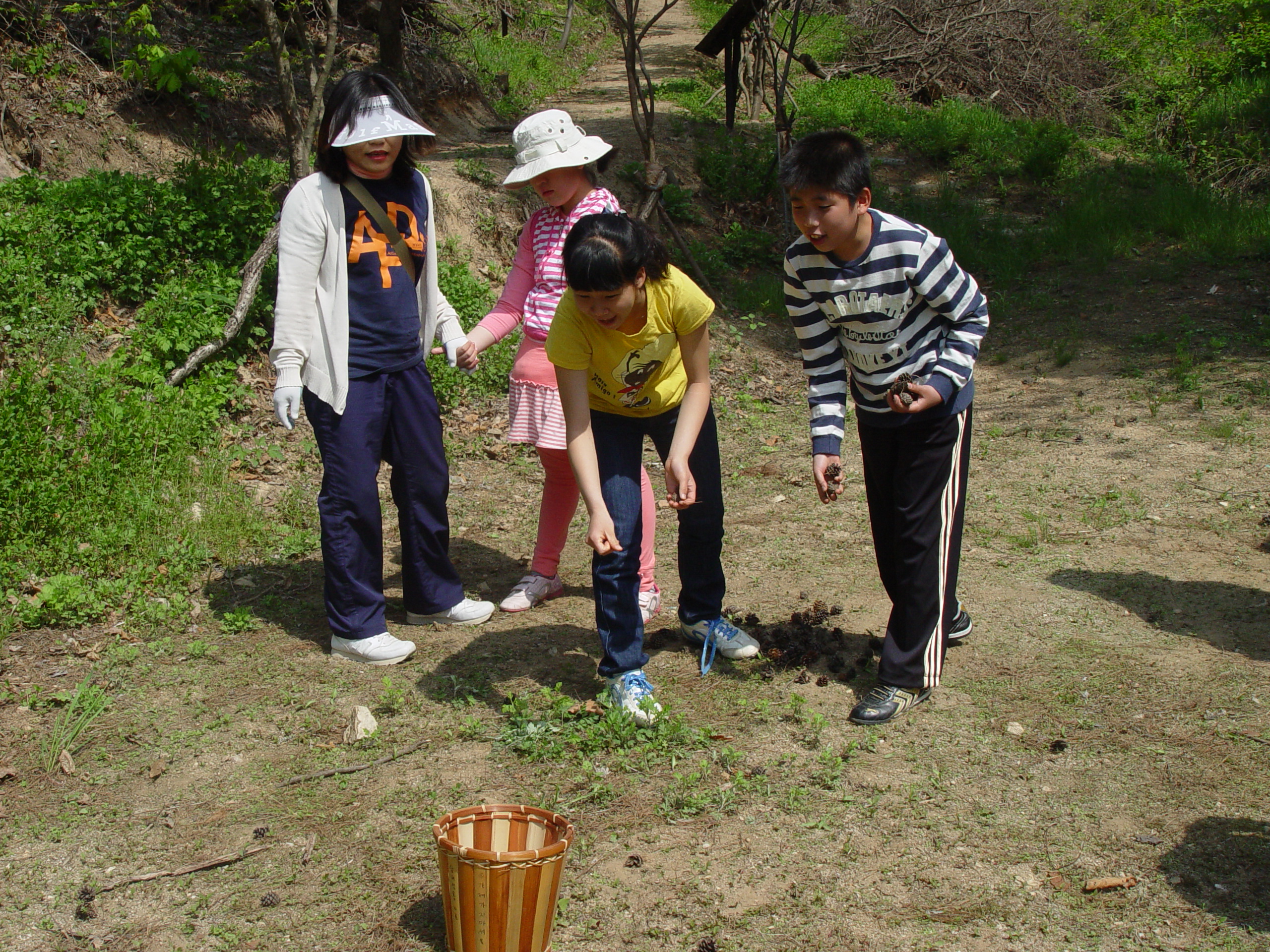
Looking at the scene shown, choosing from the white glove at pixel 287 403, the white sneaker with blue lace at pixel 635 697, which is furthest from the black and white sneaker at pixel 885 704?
the white glove at pixel 287 403

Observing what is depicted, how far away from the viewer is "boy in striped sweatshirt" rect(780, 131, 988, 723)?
317cm

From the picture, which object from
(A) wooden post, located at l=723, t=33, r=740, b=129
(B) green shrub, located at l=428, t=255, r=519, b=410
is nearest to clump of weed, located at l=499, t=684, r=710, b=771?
(B) green shrub, located at l=428, t=255, r=519, b=410

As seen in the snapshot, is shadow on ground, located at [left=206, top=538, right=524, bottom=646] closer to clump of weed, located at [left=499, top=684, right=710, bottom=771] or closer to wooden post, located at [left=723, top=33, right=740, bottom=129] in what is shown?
clump of weed, located at [left=499, top=684, right=710, bottom=771]

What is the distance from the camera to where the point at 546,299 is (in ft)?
13.8

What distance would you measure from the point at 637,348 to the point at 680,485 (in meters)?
0.50

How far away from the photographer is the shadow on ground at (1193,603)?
162 inches

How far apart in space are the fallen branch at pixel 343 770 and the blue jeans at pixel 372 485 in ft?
2.46

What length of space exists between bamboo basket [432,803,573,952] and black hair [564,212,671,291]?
148 centimetres

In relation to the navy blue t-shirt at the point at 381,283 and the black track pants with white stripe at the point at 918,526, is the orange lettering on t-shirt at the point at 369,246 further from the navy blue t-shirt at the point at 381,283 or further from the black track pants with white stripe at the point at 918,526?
the black track pants with white stripe at the point at 918,526

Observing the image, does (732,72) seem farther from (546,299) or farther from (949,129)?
(546,299)

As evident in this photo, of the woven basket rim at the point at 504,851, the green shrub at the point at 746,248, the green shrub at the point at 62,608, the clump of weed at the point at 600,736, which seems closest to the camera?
the woven basket rim at the point at 504,851

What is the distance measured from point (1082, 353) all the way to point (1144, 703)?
16.9 ft

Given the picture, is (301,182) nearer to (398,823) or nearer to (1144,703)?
(398,823)

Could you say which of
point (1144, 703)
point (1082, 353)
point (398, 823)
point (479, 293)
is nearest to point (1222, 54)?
point (1082, 353)
